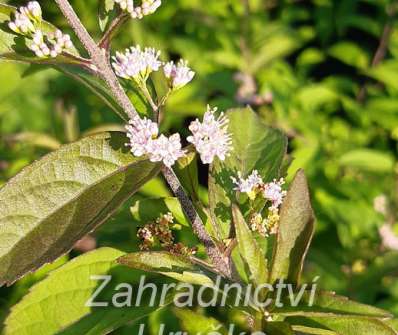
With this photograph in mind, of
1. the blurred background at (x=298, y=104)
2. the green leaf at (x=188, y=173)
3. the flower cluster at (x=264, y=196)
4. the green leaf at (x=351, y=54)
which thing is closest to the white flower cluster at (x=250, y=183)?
the flower cluster at (x=264, y=196)

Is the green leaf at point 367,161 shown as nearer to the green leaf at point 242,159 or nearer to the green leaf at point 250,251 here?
the green leaf at point 242,159

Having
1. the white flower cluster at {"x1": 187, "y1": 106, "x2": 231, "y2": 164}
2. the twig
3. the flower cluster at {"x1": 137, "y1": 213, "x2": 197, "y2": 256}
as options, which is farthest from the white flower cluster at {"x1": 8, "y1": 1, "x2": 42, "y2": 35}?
the flower cluster at {"x1": 137, "y1": 213, "x2": 197, "y2": 256}

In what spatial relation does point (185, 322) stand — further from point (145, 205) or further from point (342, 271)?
point (342, 271)

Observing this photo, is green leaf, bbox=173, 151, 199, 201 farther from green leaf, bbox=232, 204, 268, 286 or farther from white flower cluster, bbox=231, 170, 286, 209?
green leaf, bbox=232, 204, 268, 286

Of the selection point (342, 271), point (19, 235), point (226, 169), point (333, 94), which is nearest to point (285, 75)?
point (333, 94)

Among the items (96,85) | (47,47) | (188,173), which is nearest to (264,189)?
(188,173)

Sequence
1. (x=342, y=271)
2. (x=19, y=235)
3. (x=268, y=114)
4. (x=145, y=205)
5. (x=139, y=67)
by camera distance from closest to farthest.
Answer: (x=19, y=235) < (x=139, y=67) < (x=145, y=205) < (x=342, y=271) < (x=268, y=114)

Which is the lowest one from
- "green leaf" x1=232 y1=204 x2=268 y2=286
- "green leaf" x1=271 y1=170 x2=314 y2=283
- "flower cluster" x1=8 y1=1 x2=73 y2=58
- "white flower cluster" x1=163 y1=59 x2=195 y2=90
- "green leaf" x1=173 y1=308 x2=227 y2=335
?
"green leaf" x1=173 y1=308 x2=227 y2=335

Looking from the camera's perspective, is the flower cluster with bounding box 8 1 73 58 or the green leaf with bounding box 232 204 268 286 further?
the flower cluster with bounding box 8 1 73 58
